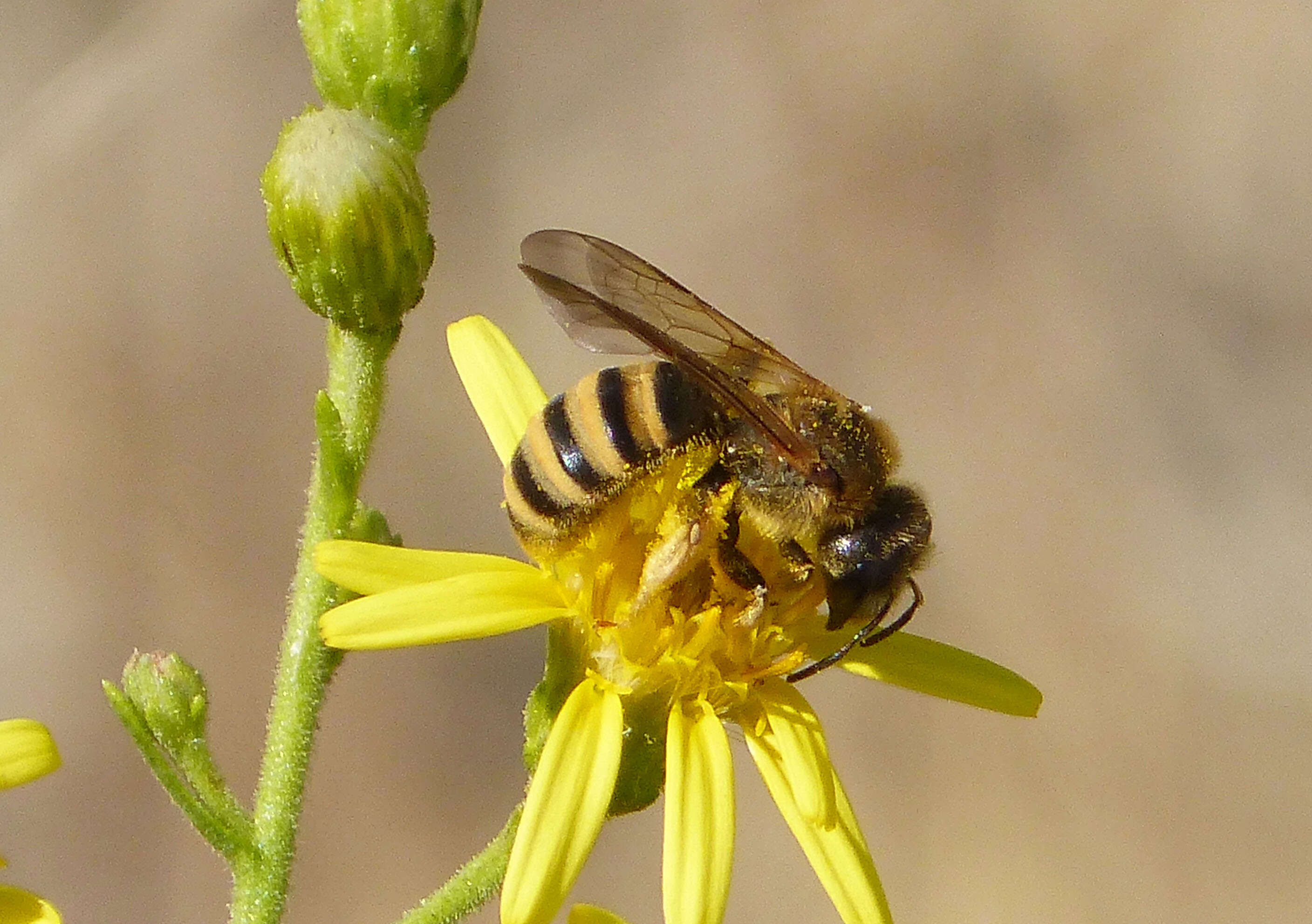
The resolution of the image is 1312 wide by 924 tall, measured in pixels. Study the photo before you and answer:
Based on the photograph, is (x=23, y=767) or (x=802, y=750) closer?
(x=23, y=767)

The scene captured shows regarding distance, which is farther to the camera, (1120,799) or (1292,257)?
(1292,257)

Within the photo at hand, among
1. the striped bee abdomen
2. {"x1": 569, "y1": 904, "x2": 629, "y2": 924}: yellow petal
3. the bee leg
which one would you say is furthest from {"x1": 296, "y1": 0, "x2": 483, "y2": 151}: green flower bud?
{"x1": 569, "y1": 904, "x2": 629, "y2": 924}: yellow petal

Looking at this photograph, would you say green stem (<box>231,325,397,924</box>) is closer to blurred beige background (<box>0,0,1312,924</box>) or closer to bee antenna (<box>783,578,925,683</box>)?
bee antenna (<box>783,578,925,683</box>)

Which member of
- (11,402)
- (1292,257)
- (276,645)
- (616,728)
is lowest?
(616,728)

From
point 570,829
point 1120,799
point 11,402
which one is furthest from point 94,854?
point 570,829

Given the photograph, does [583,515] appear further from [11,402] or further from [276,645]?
[11,402]

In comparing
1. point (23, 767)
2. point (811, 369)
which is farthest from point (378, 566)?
point (811, 369)

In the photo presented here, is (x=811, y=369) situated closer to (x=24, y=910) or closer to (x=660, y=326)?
(x=660, y=326)
